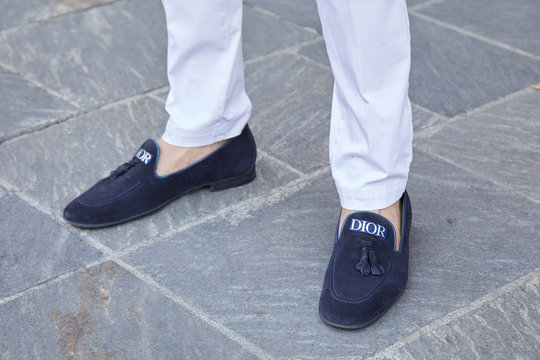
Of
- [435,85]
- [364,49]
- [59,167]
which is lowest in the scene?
[435,85]

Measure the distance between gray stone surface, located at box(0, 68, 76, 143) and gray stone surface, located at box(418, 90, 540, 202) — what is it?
3.59ft

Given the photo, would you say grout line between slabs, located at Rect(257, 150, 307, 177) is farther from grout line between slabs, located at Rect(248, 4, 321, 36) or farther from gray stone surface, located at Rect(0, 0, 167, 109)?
grout line between slabs, located at Rect(248, 4, 321, 36)

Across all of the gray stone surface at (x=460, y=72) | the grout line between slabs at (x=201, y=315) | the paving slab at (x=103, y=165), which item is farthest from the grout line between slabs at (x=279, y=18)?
the grout line between slabs at (x=201, y=315)

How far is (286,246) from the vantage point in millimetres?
1687

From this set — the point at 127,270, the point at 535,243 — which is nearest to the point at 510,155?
the point at 535,243

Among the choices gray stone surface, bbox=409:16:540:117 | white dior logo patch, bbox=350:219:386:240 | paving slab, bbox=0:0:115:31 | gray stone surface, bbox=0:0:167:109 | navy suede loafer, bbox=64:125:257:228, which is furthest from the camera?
paving slab, bbox=0:0:115:31

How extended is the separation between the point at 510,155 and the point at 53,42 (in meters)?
1.63

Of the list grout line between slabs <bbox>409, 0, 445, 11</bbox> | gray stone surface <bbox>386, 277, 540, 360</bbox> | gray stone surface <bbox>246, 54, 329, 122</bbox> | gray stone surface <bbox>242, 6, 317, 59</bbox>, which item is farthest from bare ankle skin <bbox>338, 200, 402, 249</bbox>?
grout line between slabs <bbox>409, 0, 445, 11</bbox>

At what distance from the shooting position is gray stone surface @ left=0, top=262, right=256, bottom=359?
140 centimetres

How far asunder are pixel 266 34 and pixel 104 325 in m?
1.56

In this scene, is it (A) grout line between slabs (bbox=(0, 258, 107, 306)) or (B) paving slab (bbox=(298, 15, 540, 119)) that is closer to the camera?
(A) grout line between slabs (bbox=(0, 258, 107, 306))

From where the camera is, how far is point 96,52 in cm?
265

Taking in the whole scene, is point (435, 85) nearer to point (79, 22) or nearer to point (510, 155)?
point (510, 155)

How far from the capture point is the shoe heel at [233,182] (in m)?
1.89
